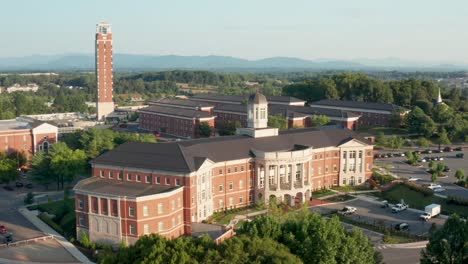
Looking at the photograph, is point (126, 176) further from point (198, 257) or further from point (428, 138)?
point (428, 138)

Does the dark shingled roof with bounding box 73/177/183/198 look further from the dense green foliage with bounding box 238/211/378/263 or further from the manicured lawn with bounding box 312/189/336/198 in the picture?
the manicured lawn with bounding box 312/189/336/198

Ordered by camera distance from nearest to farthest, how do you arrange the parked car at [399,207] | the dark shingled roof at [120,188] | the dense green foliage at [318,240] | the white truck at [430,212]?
the dense green foliage at [318,240] → the dark shingled roof at [120,188] → the white truck at [430,212] → the parked car at [399,207]

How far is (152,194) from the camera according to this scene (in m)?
43.2

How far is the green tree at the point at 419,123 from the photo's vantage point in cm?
9144

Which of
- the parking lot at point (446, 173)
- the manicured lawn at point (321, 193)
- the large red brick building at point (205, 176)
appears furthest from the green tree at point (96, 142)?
the parking lot at point (446, 173)

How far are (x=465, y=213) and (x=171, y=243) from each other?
111 feet

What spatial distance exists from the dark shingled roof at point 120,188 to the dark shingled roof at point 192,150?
1.65 metres

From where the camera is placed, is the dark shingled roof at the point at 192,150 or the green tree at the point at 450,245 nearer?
the green tree at the point at 450,245

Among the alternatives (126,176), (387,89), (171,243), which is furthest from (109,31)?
(171,243)

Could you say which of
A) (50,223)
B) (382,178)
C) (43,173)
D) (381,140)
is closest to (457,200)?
(382,178)

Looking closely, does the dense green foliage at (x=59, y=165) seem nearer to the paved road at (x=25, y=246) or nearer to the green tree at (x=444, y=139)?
the paved road at (x=25, y=246)

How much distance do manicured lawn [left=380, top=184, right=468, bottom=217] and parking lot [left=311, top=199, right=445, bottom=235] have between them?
2281 millimetres

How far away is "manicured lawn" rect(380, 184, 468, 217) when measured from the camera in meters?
52.0

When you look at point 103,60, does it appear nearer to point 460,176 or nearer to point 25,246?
point 25,246
